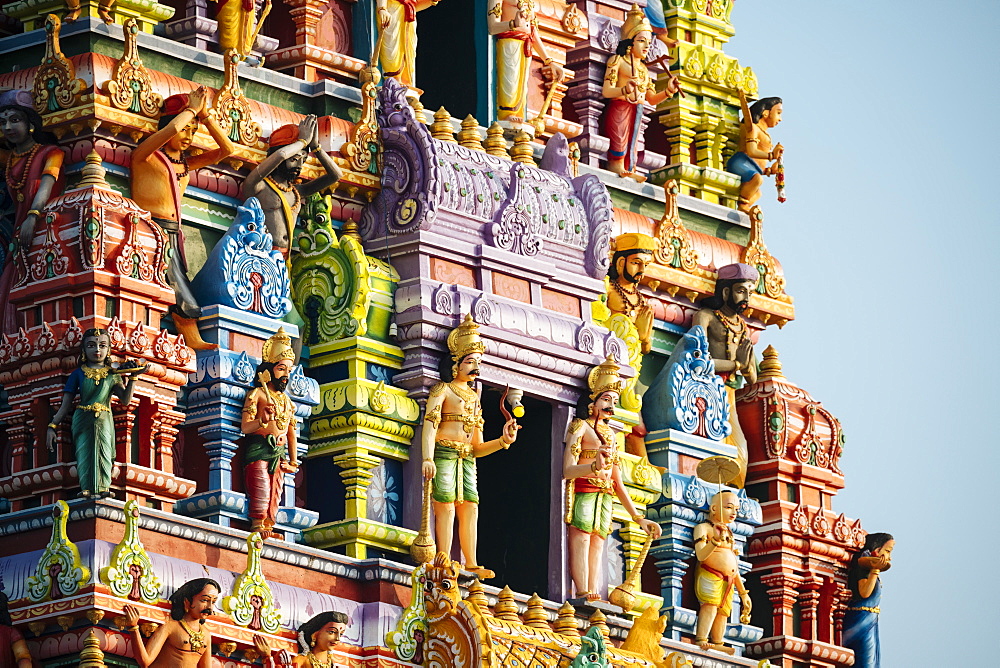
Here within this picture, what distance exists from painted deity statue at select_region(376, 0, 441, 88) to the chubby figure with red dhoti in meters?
A: 4.75

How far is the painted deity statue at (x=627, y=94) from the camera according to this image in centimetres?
4266

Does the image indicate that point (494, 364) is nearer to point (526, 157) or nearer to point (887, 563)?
point (526, 157)

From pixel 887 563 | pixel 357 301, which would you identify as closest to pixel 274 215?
pixel 357 301

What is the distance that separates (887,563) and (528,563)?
5268 mm

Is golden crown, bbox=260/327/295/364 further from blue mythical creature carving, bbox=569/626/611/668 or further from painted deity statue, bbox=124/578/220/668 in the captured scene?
blue mythical creature carving, bbox=569/626/611/668

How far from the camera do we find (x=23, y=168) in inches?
1433

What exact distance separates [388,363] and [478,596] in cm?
289

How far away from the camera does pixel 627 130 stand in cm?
4275

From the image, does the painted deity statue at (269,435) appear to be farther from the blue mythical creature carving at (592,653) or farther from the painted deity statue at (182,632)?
the blue mythical creature carving at (592,653)

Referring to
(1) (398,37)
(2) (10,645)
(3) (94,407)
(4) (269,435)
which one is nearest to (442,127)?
(1) (398,37)

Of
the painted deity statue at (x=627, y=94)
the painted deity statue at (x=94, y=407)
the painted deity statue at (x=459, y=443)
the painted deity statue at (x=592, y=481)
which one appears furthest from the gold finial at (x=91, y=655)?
the painted deity statue at (x=627, y=94)

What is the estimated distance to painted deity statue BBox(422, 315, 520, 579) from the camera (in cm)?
3747

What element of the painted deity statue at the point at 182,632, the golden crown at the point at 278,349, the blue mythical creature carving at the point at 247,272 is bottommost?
the painted deity statue at the point at 182,632

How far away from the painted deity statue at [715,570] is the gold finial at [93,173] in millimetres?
8645
